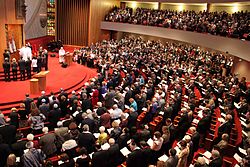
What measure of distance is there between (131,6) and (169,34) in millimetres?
10047

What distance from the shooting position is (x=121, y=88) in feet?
39.5

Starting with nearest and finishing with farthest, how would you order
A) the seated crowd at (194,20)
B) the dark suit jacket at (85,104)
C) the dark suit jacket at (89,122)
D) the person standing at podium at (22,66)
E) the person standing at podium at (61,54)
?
the dark suit jacket at (89,122), the dark suit jacket at (85,104), the person standing at podium at (22,66), the seated crowd at (194,20), the person standing at podium at (61,54)

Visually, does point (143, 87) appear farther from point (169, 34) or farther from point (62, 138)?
point (169, 34)

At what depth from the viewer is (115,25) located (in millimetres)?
26922

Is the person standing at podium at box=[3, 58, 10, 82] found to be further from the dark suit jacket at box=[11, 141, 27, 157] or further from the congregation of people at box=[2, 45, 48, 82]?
the dark suit jacket at box=[11, 141, 27, 157]

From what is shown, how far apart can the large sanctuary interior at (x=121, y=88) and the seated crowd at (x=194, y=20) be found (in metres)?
0.10

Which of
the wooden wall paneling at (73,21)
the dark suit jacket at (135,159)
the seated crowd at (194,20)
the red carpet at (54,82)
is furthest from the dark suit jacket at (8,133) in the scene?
the wooden wall paneling at (73,21)

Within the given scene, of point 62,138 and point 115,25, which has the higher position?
point 115,25

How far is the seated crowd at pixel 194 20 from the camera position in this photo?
52.1ft

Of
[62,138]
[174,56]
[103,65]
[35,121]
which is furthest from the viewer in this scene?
[174,56]

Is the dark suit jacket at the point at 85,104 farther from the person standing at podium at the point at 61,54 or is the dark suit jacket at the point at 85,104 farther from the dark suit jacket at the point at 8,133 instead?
the person standing at podium at the point at 61,54

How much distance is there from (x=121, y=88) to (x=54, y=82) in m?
3.70

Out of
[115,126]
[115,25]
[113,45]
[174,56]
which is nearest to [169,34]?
[174,56]

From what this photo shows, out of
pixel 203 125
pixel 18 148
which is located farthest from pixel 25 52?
pixel 203 125
